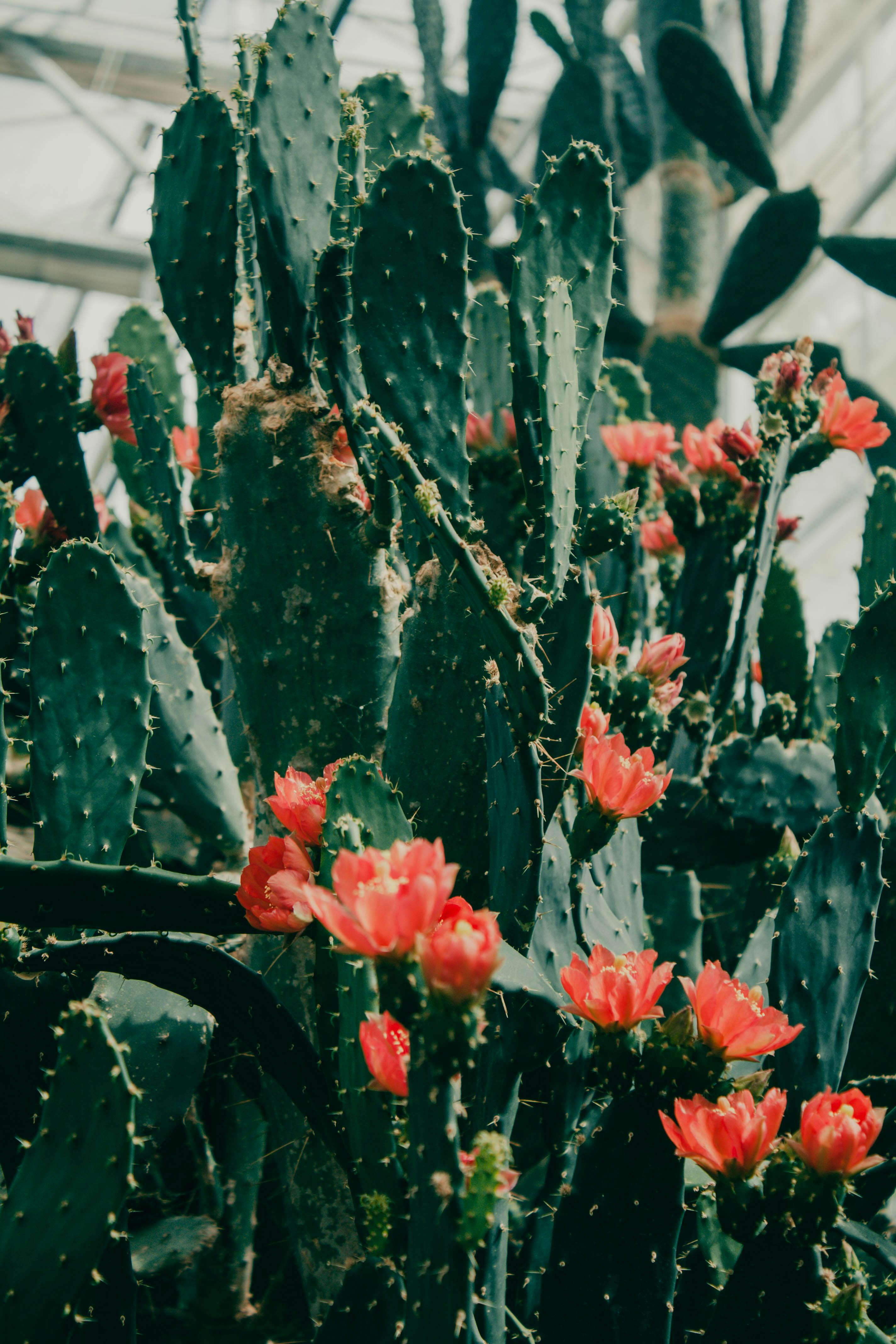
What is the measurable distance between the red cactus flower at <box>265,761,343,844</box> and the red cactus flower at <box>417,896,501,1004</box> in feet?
1.14

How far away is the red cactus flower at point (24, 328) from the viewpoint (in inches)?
77.4

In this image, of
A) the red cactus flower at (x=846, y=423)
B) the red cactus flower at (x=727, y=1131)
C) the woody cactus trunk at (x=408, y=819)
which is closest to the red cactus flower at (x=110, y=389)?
the woody cactus trunk at (x=408, y=819)

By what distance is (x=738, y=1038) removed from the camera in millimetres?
999

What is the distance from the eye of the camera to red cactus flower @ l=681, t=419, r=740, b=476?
185 cm

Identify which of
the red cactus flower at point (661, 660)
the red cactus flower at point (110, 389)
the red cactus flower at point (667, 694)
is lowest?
the red cactus flower at point (667, 694)

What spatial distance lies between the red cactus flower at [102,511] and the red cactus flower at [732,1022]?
4.62 ft

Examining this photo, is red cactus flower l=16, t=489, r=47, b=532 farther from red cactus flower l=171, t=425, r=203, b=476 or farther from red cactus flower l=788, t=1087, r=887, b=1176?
red cactus flower l=788, t=1087, r=887, b=1176

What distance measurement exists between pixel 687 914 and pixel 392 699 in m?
0.75

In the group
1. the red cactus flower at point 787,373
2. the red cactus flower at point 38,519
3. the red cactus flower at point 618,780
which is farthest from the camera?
the red cactus flower at point 38,519

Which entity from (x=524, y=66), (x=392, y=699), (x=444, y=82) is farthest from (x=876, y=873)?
(x=524, y=66)

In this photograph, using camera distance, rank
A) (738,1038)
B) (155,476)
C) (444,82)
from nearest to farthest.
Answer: (738,1038) → (155,476) → (444,82)

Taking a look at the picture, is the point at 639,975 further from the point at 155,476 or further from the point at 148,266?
the point at 148,266

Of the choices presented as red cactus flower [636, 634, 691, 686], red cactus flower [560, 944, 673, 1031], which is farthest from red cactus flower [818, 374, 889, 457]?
red cactus flower [560, 944, 673, 1031]

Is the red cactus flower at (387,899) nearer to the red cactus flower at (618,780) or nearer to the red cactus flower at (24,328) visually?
the red cactus flower at (618,780)
